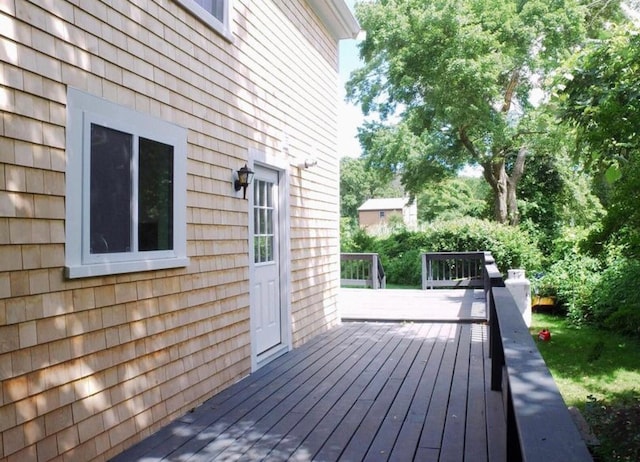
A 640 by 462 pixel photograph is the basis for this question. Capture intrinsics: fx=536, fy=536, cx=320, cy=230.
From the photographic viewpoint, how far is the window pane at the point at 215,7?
4.49 meters

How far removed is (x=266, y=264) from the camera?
561 centimetres

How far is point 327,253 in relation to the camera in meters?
7.66

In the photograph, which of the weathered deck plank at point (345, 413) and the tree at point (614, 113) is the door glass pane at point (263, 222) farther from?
the tree at point (614, 113)

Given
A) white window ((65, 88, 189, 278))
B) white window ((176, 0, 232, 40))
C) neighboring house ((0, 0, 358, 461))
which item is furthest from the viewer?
white window ((176, 0, 232, 40))

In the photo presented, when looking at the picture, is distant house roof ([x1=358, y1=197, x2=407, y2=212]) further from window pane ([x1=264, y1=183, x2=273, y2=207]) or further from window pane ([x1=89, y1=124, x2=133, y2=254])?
window pane ([x1=89, y1=124, x2=133, y2=254])

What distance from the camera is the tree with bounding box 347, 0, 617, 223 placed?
53.8ft

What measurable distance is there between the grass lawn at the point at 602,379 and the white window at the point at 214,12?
4195 mm

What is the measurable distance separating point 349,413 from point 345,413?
0.10 feet

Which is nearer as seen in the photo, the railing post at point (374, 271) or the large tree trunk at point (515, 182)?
the railing post at point (374, 271)

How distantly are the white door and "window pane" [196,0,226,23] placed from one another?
57.3 inches

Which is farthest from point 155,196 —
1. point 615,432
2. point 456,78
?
Result: point 456,78

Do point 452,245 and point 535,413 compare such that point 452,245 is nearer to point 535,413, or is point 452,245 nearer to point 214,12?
point 214,12

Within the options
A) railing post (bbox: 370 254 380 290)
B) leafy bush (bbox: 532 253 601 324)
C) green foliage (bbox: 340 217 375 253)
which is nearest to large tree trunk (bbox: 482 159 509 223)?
green foliage (bbox: 340 217 375 253)

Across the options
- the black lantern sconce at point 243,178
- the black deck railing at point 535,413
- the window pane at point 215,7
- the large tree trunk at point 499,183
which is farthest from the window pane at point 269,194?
the large tree trunk at point 499,183
